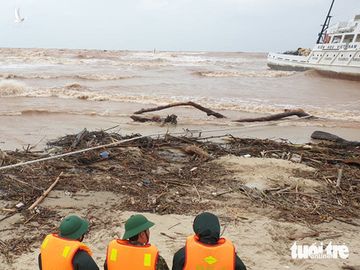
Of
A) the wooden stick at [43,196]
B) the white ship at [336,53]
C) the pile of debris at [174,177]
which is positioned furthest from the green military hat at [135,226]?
the white ship at [336,53]

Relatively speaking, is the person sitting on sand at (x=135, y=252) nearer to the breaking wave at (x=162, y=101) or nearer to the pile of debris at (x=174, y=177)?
the pile of debris at (x=174, y=177)

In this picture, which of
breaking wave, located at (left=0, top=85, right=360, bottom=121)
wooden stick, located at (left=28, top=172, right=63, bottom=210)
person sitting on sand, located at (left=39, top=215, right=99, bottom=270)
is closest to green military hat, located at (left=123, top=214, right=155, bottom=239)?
person sitting on sand, located at (left=39, top=215, right=99, bottom=270)

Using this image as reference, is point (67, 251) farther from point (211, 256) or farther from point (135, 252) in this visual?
point (211, 256)

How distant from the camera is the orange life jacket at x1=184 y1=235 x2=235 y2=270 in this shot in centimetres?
237

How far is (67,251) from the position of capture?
2.44 m

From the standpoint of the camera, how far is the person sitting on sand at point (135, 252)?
2.40 m

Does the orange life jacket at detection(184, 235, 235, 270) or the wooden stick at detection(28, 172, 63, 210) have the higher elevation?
the orange life jacket at detection(184, 235, 235, 270)

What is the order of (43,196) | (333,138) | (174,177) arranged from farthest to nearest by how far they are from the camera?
(333,138), (174,177), (43,196)

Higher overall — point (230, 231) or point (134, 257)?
point (134, 257)

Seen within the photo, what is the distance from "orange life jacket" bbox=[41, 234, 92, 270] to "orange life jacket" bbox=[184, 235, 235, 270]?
0.71 metres

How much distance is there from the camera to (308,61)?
36.9 meters

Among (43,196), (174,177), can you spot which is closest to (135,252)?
(43,196)

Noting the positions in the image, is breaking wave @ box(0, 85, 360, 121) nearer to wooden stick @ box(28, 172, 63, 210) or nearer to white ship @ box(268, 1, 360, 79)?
wooden stick @ box(28, 172, 63, 210)

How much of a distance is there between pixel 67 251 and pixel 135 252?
433mm
